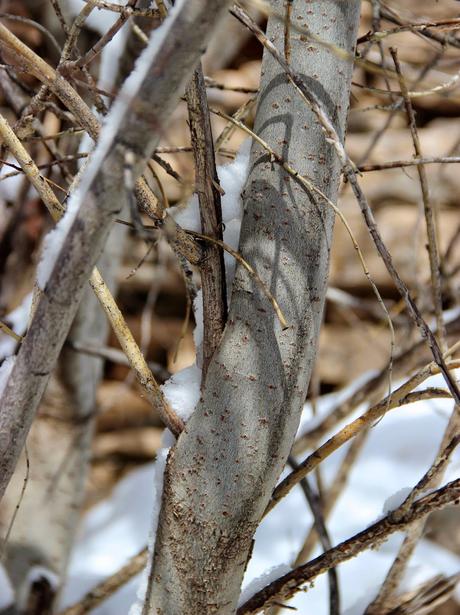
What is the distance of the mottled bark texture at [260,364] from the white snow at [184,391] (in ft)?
0.08

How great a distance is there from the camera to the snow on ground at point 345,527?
1.38 m

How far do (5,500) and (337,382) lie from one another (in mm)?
1899

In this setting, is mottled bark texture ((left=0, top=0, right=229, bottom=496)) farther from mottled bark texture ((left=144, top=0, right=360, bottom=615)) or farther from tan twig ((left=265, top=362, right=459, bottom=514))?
tan twig ((left=265, top=362, right=459, bottom=514))

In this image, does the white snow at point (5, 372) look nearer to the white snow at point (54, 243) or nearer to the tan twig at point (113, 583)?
the white snow at point (54, 243)

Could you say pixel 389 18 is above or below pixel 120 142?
above

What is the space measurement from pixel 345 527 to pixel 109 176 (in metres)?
1.45

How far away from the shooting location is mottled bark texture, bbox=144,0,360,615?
0.56 m

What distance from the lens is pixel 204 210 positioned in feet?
1.86

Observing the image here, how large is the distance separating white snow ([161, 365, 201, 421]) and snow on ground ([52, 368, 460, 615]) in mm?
653

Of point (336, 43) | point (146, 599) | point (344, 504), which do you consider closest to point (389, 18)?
point (336, 43)

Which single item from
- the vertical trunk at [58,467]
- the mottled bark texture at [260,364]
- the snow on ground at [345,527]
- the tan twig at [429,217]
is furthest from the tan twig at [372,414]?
the vertical trunk at [58,467]

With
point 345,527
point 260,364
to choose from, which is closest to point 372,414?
point 260,364

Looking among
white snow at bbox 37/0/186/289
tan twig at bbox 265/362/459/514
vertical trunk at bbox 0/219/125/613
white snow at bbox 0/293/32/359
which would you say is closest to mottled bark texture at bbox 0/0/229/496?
white snow at bbox 37/0/186/289

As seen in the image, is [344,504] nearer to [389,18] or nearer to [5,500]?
[5,500]
